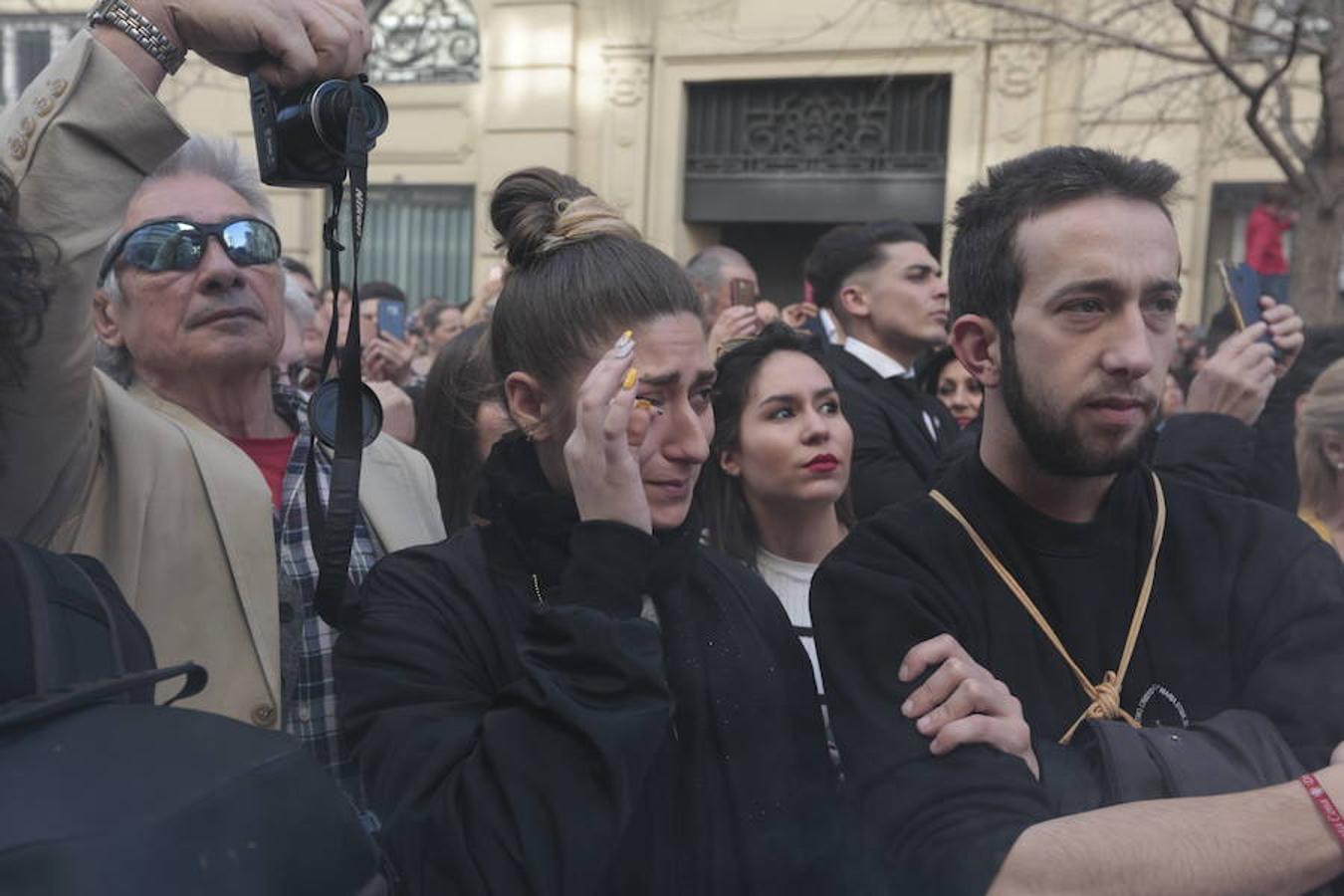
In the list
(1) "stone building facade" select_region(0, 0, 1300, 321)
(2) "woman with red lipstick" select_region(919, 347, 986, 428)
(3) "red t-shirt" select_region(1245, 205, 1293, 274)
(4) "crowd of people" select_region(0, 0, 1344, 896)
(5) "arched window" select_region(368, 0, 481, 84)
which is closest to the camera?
(4) "crowd of people" select_region(0, 0, 1344, 896)

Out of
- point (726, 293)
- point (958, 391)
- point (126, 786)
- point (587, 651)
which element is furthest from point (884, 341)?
point (126, 786)

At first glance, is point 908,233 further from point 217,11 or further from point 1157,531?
point 217,11

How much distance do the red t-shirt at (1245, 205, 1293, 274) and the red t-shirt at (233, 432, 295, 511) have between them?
780 centimetres

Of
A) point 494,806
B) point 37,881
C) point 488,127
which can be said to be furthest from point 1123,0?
point 37,881

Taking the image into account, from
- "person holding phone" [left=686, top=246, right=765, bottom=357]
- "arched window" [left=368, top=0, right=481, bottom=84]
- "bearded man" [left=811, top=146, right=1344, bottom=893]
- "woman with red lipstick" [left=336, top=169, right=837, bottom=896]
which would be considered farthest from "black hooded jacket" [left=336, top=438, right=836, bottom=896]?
"arched window" [left=368, top=0, right=481, bottom=84]

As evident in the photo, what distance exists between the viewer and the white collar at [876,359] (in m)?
4.53

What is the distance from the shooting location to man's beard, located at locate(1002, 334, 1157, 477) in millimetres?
1752

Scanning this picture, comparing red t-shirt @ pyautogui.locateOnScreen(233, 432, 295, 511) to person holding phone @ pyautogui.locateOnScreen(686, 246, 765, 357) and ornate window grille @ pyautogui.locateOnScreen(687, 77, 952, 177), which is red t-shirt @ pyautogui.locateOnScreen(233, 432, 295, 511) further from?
ornate window grille @ pyautogui.locateOnScreen(687, 77, 952, 177)

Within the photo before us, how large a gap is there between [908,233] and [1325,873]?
367cm

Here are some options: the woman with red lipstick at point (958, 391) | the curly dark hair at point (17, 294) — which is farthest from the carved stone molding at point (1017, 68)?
the curly dark hair at point (17, 294)

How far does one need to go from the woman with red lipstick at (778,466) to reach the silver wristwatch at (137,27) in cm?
172

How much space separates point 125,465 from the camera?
2.01 m

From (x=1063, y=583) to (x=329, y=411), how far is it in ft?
3.43

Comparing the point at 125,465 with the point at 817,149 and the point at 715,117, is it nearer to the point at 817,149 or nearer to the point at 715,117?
the point at 817,149
